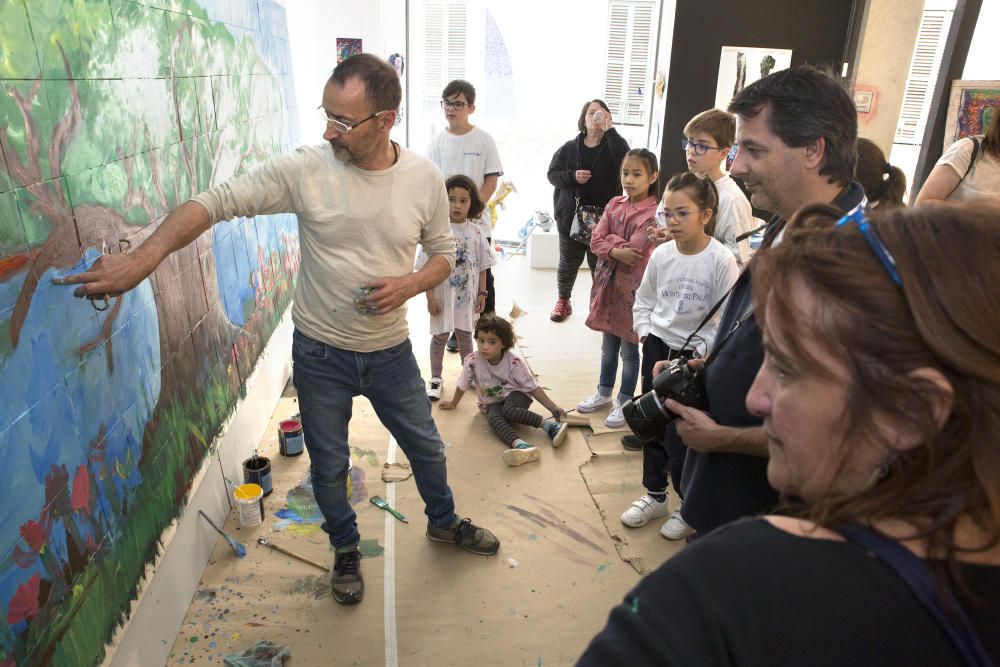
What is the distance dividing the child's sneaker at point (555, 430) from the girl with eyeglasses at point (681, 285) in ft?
2.12

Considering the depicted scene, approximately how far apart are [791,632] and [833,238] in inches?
15.1

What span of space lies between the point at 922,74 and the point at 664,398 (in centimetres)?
662

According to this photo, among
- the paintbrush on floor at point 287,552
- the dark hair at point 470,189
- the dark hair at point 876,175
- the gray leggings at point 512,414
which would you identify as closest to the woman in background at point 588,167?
the dark hair at point 470,189

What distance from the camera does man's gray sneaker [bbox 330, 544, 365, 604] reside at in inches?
96.0

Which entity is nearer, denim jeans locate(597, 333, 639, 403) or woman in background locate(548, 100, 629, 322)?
denim jeans locate(597, 333, 639, 403)

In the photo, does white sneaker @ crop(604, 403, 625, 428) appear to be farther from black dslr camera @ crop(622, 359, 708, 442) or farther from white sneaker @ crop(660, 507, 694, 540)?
black dslr camera @ crop(622, 359, 708, 442)

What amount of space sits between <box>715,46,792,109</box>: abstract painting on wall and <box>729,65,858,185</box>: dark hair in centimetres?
438

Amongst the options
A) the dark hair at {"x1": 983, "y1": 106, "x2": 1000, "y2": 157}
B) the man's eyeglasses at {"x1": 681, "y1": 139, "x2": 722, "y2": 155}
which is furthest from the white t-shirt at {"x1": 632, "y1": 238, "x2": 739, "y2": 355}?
the dark hair at {"x1": 983, "y1": 106, "x2": 1000, "y2": 157}

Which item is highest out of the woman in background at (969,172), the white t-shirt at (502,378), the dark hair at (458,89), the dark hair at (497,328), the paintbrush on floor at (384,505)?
the dark hair at (458,89)

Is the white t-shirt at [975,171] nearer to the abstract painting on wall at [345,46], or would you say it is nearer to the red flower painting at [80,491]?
the red flower painting at [80,491]

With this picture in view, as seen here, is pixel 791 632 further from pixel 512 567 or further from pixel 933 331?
pixel 512 567

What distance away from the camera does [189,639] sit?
2.24 meters

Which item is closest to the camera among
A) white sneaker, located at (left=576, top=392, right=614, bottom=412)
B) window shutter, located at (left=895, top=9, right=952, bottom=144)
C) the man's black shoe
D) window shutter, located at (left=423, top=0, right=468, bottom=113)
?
the man's black shoe

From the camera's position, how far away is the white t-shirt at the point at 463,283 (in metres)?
3.92
